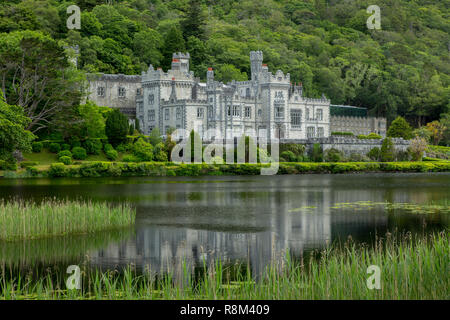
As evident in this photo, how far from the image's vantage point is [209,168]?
68062 millimetres

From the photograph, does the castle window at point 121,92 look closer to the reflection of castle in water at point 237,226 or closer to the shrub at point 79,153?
the shrub at point 79,153

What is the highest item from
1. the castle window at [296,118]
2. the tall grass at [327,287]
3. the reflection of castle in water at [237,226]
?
the castle window at [296,118]

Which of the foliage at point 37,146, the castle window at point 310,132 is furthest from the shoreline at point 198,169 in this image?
the castle window at point 310,132

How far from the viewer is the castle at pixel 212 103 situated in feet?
268

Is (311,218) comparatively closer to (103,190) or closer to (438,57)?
(103,190)

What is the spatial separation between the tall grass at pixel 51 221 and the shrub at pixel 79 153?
4068cm

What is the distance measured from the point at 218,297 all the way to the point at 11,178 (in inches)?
1806

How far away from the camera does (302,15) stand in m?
179

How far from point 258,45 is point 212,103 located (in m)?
45.0

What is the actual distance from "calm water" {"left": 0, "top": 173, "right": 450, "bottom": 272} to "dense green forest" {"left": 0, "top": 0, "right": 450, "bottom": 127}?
28.4 metres

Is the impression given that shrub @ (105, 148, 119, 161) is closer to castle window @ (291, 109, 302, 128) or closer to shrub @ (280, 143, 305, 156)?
shrub @ (280, 143, 305, 156)

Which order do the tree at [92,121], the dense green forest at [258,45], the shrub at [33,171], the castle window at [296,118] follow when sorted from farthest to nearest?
1. the dense green forest at [258,45]
2. the castle window at [296,118]
3. the tree at [92,121]
4. the shrub at [33,171]

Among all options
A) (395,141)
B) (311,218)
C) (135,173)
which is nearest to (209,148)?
(135,173)

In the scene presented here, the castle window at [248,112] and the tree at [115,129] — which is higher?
the castle window at [248,112]
